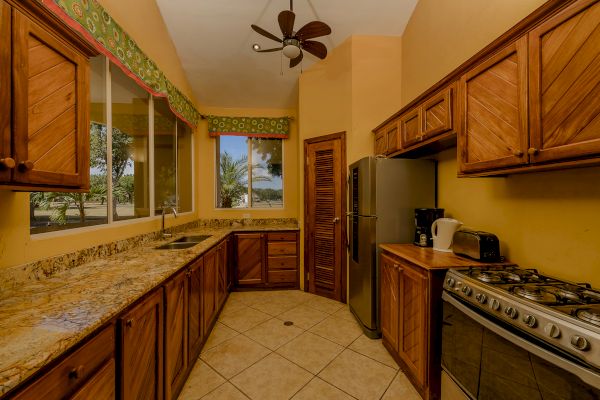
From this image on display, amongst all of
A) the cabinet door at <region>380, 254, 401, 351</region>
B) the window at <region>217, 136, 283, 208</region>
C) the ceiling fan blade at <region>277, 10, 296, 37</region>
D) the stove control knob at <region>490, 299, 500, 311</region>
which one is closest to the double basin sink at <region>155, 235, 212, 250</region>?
the window at <region>217, 136, 283, 208</region>

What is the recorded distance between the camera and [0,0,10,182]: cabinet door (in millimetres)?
859

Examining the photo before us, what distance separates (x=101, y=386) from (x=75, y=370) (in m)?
0.19

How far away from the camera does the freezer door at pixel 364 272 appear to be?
229cm

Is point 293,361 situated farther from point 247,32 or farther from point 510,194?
point 247,32

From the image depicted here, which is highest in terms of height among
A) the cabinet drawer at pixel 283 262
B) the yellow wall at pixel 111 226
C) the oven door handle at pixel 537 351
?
the yellow wall at pixel 111 226

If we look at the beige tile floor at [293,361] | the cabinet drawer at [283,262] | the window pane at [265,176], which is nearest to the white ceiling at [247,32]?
the window pane at [265,176]

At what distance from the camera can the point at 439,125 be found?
1829 mm

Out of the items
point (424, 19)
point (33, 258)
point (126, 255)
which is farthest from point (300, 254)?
point (424, 19)

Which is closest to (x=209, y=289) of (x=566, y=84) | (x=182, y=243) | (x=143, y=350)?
(x=182, y=243)

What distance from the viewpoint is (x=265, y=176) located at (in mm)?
4316

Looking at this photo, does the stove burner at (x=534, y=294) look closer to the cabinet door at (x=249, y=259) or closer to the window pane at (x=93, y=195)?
the window pane at (x=93, y=195)

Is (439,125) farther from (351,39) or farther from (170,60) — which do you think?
(170,60)

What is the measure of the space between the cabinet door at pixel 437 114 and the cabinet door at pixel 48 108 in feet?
7.18

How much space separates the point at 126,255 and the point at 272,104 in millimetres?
3194
